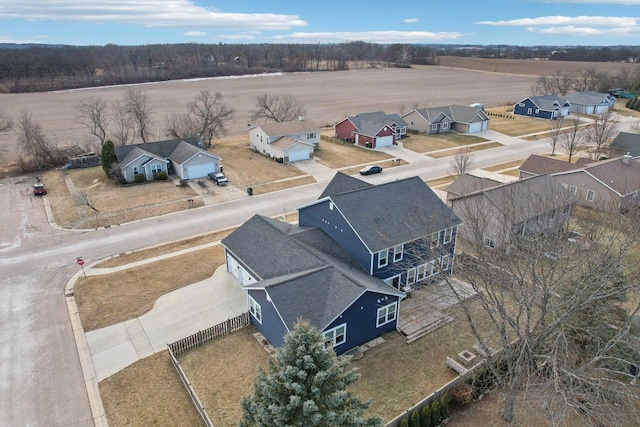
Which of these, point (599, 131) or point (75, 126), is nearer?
point (599, 131)

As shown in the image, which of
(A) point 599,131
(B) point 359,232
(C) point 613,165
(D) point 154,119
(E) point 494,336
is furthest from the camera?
(D) point 154,119

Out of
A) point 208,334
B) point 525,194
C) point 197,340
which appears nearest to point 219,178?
point 208,334

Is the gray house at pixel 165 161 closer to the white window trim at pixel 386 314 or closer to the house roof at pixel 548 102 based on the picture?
the white window trim at pixel 386 314

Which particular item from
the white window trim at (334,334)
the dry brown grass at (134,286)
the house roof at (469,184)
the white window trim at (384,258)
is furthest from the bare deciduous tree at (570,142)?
the dry brown grass at (134,286)

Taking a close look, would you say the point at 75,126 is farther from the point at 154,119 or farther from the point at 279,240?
the point at 279,240

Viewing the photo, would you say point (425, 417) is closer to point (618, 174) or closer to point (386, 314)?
point (386, 314)

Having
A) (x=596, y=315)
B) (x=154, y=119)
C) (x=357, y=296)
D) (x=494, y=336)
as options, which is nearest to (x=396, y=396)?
(x=357, y=296)
